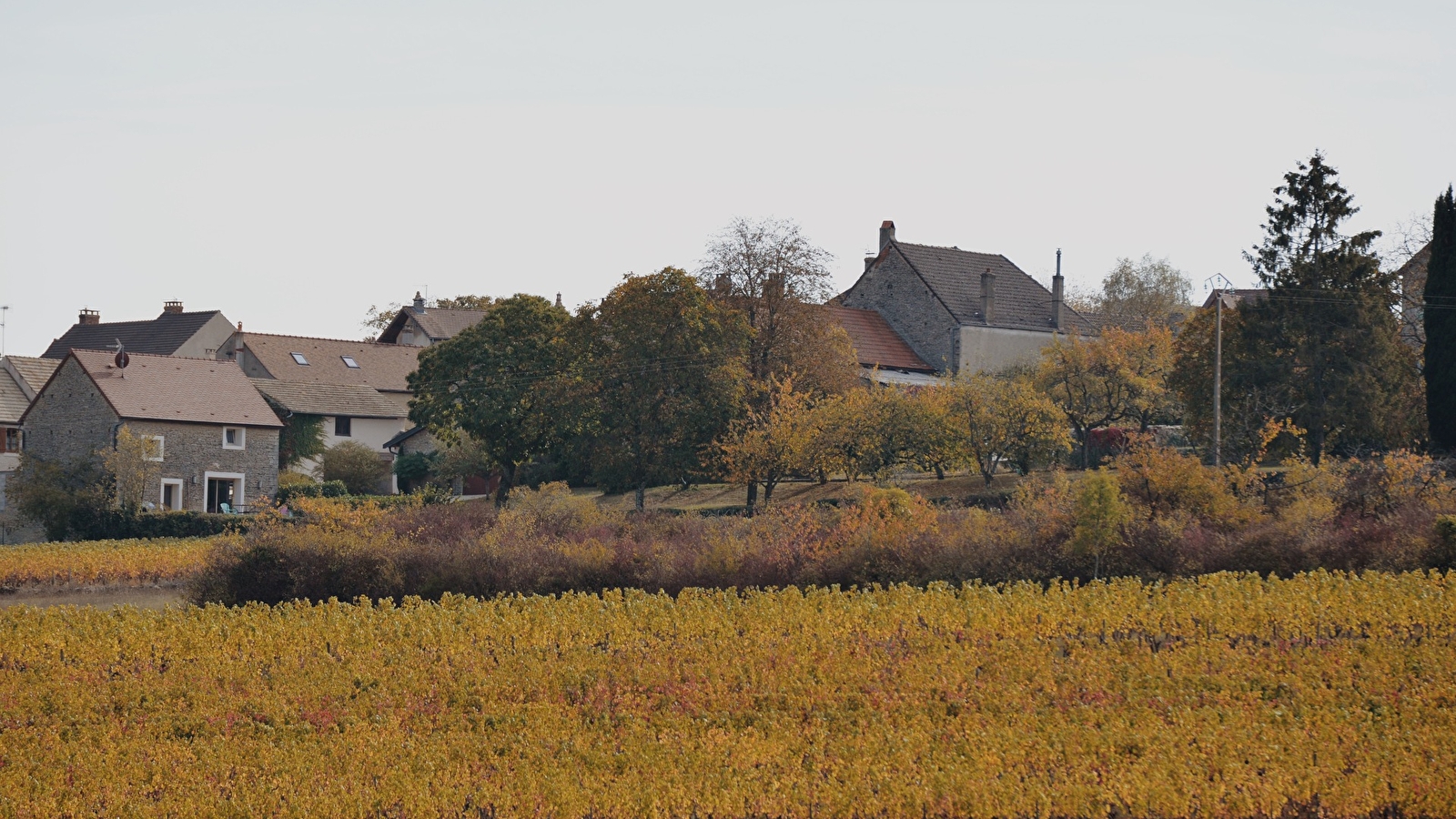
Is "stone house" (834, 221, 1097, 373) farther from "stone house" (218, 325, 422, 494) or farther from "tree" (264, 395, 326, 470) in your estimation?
"tree" (264, 395, 326, 470)

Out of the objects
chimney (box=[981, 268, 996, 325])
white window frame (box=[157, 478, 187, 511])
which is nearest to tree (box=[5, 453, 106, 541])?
white window frame (box=[157, 478, 187, 511])

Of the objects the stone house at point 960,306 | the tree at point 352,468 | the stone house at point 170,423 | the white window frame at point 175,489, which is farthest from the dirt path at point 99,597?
the stone house at point 960,306

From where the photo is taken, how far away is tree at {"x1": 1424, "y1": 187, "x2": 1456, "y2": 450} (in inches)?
1606

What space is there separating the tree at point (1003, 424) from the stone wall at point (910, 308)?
1486 cm

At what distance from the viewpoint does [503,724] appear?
1658 centimetres

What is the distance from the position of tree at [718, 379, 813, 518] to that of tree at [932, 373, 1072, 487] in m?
5.01

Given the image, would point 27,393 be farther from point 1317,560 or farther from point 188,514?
point 1317,560

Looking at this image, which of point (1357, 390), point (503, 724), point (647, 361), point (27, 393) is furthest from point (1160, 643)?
point (27, 393)

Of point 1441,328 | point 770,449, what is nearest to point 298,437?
point 770,449

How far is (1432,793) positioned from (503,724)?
31.3ft

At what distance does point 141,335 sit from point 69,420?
27015 mm

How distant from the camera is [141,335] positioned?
262 ft

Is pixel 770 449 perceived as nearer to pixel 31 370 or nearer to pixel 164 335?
pixel 31 370

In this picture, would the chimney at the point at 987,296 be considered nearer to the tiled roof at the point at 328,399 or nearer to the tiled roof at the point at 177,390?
the tiled roof at the point at 328,399
